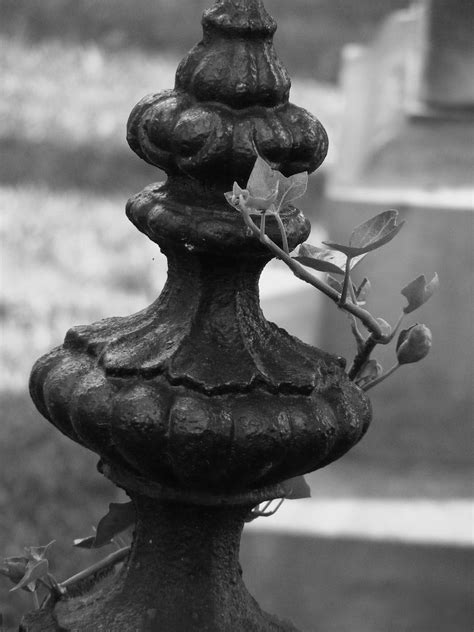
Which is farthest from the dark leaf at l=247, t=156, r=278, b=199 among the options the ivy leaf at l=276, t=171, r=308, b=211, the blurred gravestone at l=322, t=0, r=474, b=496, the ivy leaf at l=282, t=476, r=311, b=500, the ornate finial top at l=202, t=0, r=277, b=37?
the blurred gravestone at l=322, t=0, r=474, b=496

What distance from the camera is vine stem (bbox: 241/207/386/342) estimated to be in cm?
82

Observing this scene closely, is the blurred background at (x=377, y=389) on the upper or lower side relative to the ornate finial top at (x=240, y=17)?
lower

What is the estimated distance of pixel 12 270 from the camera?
170 inches

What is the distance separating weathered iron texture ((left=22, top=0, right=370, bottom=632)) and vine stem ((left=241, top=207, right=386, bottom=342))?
0.04 metres

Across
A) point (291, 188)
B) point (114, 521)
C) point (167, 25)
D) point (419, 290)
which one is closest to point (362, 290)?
point (419, 290)

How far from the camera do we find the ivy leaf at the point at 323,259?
860 mm

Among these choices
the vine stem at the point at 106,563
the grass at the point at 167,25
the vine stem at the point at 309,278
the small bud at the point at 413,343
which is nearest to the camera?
the vine stem at the point at 309,278

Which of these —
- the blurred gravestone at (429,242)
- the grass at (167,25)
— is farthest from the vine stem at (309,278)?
the grass at (167,25)

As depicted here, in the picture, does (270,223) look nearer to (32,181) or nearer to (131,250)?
(131,250)

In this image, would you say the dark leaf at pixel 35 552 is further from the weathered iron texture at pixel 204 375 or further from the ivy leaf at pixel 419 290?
the ivy leaf at pixel 419 290

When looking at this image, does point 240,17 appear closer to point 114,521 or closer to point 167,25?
point 114,521

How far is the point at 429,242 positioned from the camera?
2492 mm

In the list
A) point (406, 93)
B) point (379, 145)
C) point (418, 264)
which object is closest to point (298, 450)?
point (418, 264)

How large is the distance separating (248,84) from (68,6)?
19.3 ft
